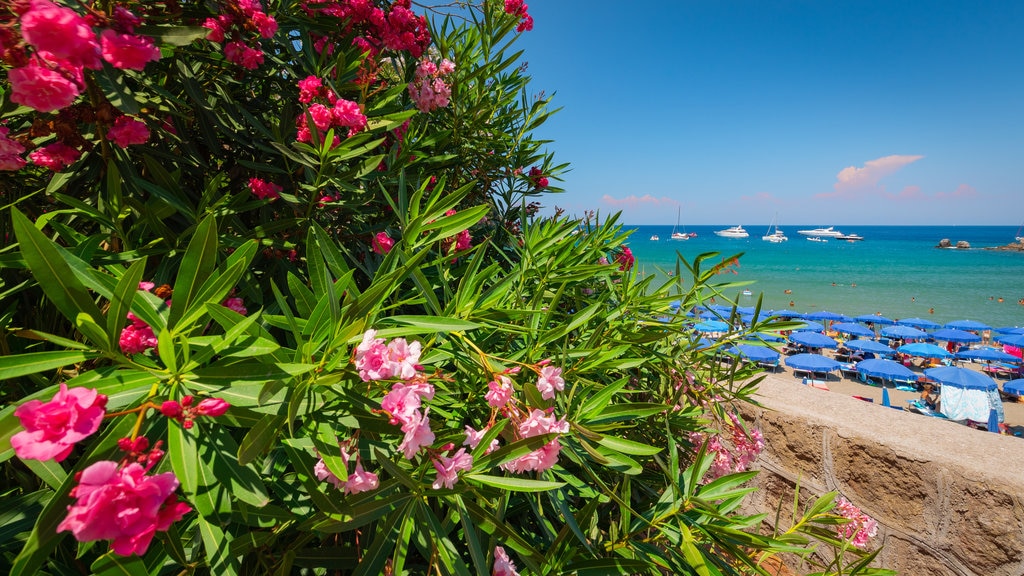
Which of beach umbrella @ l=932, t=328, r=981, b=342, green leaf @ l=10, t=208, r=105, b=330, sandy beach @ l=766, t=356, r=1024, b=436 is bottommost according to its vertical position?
Answer: sandy beach @ l=766, t=356, r=1024, b=436

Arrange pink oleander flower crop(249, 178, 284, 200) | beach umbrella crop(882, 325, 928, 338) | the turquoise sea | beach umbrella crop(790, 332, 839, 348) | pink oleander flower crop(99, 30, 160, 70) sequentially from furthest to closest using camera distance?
1. the turquoise sea
2. beach umbrella crop(882, 325, 928, 338)
3. beach umbrella crop(790, 332, 839, 348)
4. pink oleander flower crop(249, 178, 284, 200)
5. pink oleander flower crop(99, 30, 160, 70)

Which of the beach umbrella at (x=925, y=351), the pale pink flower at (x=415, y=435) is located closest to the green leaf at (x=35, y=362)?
the pale pink flower at (x=415, y=435)

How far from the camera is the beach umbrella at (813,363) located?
12422mm

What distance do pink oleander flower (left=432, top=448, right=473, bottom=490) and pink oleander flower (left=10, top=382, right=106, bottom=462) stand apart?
17.4 inches

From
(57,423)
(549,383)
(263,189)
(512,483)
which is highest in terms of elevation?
(263,189)

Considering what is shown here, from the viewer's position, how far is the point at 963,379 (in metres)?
10.1

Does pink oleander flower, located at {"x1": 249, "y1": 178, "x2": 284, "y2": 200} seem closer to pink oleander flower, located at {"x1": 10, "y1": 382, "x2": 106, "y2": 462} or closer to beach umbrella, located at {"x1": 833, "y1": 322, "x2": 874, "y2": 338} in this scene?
pink oleander flower, located at {"x1": 10, "y1": 382, "x2": 106, "y2": 462}

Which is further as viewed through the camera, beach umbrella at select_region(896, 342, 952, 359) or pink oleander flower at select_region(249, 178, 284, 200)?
beach umbrella at select_region(896, 342, 952, 359)

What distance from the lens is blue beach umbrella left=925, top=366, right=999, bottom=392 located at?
9.83 metres

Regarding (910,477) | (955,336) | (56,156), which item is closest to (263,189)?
(56,156)

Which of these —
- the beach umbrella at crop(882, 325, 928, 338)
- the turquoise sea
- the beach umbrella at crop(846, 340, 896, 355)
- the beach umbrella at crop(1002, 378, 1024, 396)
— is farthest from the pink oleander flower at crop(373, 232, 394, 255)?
the beach umbrella at crop(882, 325, 928, 338)

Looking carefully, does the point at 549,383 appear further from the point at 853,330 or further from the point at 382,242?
the point at 853,330

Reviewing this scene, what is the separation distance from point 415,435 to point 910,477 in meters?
2.55

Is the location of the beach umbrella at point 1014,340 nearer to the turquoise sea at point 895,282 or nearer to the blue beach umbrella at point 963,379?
the blue beach umbrella at point 963,379
